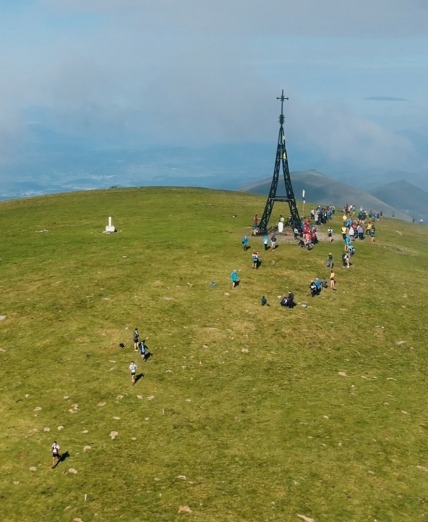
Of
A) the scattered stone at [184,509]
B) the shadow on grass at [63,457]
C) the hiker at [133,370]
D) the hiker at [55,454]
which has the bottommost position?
the scattered stone at [184,509]

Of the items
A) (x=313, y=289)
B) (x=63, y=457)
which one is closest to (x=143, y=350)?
(x=63, y=457)

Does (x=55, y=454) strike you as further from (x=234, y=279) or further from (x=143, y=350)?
(x=234, y=279)

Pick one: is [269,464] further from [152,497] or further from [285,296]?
[285,296]

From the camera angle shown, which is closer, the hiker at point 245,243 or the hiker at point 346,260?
the hiker at point 346,260

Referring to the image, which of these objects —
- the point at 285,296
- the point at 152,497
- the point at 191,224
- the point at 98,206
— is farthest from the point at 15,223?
the point at 152,497

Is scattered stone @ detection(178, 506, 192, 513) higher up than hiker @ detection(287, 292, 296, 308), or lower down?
lower down

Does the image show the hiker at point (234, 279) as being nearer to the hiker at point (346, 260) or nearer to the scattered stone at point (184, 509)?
the hiker at point (346, 260)

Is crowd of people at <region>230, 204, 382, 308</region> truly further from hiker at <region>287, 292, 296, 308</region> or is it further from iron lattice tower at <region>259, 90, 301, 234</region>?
iron lattice tower at <region>259, 90, 301, 234</region>

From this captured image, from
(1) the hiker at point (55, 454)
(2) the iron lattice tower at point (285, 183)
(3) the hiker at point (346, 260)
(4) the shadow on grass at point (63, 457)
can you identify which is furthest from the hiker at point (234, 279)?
(1) the hiker at point (55, 454)

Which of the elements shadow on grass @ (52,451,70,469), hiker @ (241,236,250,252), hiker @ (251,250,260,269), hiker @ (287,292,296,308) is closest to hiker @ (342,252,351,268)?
hiker @ (251,250,260,269)
